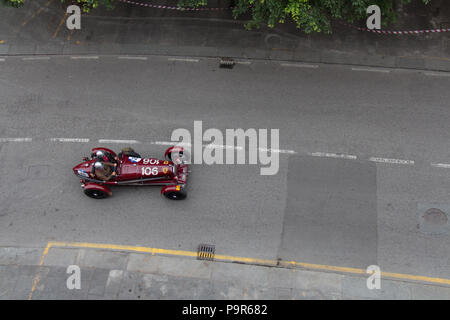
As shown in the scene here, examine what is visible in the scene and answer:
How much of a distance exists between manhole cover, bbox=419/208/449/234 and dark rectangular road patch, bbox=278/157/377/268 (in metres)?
1.44

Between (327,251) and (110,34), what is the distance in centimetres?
1201

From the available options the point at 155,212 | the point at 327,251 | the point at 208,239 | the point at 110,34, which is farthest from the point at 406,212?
the point at 110,34

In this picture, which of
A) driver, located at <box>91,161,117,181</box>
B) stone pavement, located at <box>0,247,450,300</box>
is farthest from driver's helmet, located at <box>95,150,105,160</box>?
stone pavement, located at <box>0,247,450,300</box>

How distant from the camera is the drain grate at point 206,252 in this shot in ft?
40.1

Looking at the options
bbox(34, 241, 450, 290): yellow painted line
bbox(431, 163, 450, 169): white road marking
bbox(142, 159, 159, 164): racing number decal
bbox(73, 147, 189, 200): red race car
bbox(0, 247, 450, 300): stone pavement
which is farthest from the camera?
bbox(431, 163, 450, 169): white road marking

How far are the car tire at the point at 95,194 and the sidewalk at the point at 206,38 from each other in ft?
20.7

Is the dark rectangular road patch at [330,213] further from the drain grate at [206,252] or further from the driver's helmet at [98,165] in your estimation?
the driver's helmet at [98,165]

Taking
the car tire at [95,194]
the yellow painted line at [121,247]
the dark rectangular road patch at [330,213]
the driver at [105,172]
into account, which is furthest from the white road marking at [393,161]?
the car tire at [95,194]

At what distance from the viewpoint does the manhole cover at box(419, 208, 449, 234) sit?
1230 cm

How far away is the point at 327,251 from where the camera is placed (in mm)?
12156

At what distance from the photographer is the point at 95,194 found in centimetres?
1298

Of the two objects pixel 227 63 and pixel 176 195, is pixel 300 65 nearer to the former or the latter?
pixel 227 63

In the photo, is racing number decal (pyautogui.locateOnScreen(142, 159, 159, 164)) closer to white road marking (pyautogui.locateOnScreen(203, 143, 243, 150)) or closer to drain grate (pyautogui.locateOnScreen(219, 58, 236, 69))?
A: white road marking (pyautogui.locateOnScreen(203, 143, 243, 150))
